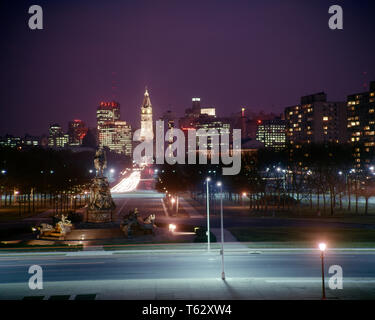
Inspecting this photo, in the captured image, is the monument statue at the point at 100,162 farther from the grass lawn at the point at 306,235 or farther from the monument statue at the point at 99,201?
the grass lawn at the point at 306,235

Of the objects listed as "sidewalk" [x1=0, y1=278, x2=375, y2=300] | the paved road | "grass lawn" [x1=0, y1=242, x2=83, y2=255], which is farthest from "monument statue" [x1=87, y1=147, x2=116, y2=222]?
"sidewalk" [x1=0, y1=278, x2=375, y2=300]

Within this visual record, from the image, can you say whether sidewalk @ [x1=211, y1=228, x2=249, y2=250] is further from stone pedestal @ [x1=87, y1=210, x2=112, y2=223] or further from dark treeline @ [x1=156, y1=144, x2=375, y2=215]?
dark treeline @ [x1=156, y1=144, x2=375, y2=215]

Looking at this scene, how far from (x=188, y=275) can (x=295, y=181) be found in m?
57.1

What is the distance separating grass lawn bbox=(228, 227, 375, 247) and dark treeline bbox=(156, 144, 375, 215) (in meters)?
18.0

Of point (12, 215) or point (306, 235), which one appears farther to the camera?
point (12, 215)

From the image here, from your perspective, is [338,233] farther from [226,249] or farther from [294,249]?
[226,249]

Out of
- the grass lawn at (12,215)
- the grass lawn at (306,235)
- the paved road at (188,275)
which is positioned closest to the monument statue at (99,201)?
the paved road at (188,275)

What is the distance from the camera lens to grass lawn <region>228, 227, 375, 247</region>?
4772cm

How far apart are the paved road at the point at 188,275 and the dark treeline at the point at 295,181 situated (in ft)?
117

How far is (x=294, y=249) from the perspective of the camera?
42031 mm

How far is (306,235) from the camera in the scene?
52688mm

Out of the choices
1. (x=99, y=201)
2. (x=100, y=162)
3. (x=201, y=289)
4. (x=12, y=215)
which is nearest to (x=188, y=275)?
(x=201, y=289)

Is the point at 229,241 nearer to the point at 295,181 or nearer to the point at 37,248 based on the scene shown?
the point at 37,248
